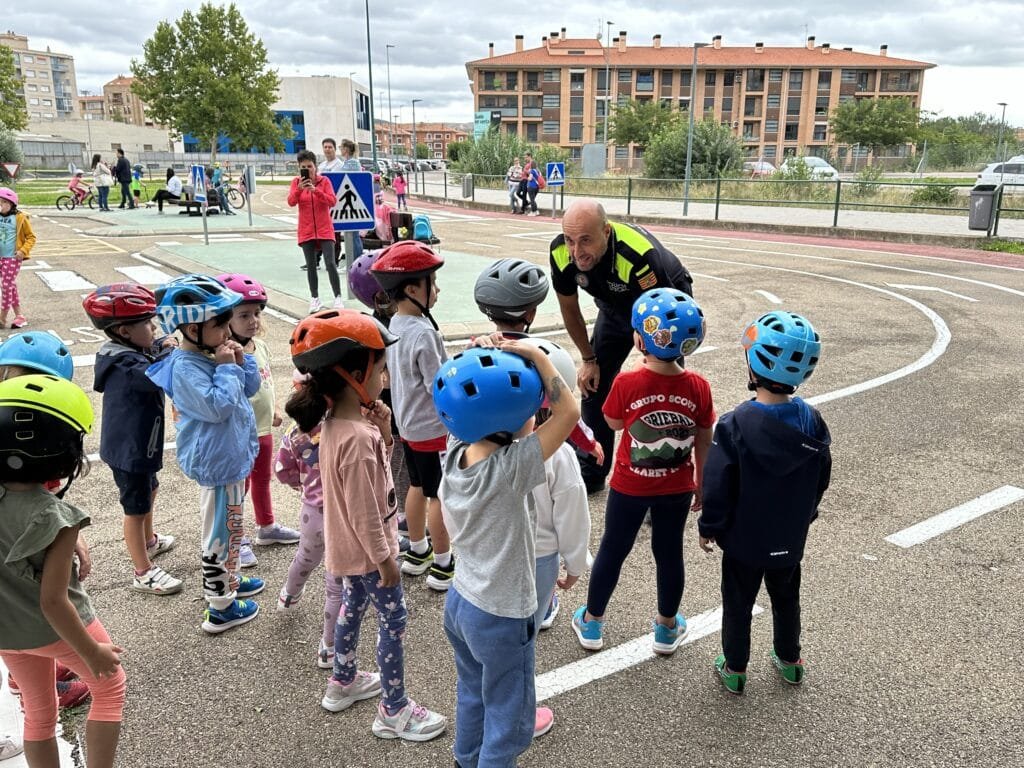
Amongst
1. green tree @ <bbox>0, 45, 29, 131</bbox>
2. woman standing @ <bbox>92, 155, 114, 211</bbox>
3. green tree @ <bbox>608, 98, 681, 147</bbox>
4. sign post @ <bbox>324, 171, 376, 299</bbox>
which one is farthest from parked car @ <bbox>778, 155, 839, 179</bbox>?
green tree @ <bbox>0, 45, 29, 131</bbox>

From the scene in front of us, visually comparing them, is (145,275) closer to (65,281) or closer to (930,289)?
(65,281)

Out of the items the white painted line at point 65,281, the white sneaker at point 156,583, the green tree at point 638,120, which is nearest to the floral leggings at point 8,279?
the white painted line at point 65,281

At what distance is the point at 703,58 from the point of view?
88812 millimetres

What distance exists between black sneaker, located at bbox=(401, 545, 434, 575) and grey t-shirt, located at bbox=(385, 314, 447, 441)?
77cm

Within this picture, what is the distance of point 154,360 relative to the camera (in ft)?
12.2

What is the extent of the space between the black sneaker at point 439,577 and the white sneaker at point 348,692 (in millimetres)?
851

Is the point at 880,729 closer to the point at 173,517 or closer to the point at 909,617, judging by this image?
the point at 909,617

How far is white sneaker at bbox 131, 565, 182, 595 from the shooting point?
155 inches

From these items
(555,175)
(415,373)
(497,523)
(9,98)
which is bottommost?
(497,523)

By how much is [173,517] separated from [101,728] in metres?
2.49

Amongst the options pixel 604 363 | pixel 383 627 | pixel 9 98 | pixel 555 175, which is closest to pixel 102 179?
pixel 555 175

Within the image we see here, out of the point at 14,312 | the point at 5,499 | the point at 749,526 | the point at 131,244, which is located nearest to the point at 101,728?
the point at 5,499

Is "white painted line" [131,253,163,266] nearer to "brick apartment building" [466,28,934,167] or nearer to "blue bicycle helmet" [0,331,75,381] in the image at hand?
"blue bicycle helmet" [0,331,75,381]

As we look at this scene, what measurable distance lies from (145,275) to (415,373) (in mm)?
11928
